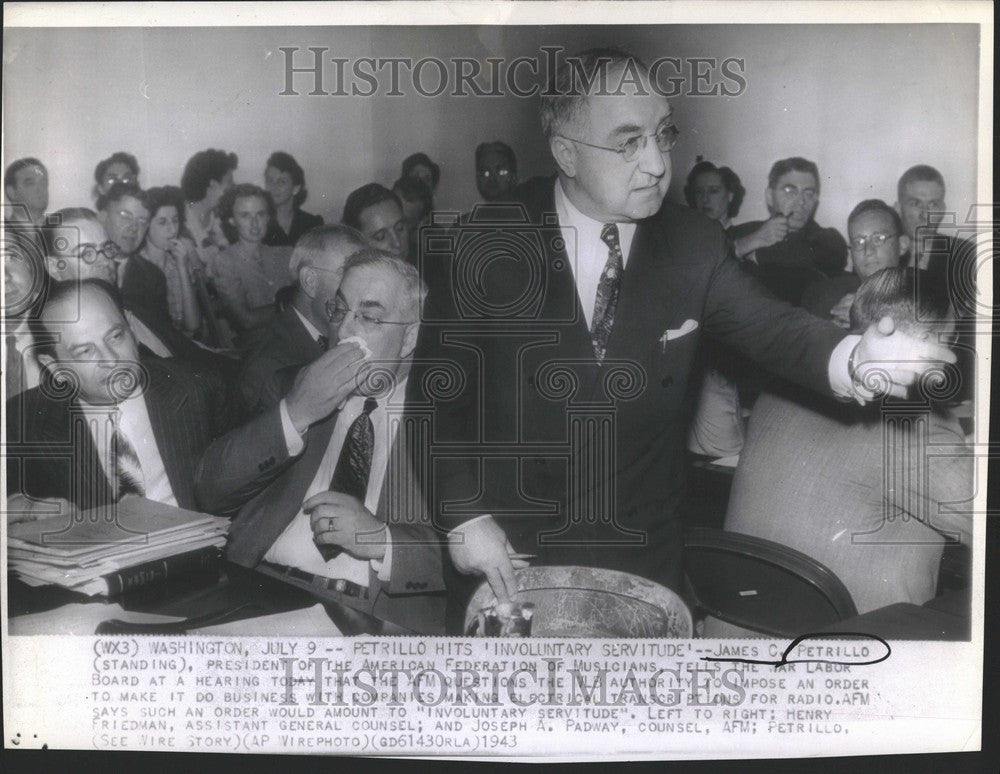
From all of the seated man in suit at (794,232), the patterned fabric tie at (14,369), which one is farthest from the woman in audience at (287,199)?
the seated man in suit at (794,232)

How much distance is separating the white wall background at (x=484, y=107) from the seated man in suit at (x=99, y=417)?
363mm

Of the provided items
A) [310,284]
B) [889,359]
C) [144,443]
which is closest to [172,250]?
[310,284]

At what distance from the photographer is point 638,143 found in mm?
2619

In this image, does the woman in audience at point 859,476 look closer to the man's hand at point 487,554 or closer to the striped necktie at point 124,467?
the man's hand at point 487,554

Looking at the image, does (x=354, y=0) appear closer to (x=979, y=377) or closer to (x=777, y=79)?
(x=777, y=79)

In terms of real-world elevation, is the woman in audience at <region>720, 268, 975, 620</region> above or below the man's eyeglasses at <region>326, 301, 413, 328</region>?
below

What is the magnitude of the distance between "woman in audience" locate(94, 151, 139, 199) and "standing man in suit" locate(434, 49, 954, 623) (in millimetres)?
731

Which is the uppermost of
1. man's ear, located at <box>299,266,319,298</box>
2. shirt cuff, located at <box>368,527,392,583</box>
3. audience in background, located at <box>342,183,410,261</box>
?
audience in background, located at <box>342,183,410,261</box>

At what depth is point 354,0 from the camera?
2646 mm

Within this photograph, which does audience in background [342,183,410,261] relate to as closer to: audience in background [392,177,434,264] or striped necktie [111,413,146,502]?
audience in background [392,177,434,264]

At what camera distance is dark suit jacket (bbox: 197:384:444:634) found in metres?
2.66

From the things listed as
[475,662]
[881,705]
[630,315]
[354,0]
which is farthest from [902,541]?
[354,0]

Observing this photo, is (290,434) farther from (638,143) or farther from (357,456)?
(638,143)

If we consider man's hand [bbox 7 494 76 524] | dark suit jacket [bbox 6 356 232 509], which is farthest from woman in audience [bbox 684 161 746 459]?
man's hand [bbox 7 494 76 524]
